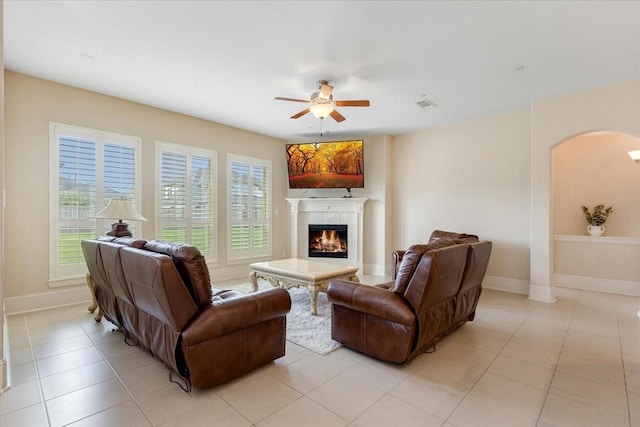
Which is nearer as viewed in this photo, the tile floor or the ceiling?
the tile floor

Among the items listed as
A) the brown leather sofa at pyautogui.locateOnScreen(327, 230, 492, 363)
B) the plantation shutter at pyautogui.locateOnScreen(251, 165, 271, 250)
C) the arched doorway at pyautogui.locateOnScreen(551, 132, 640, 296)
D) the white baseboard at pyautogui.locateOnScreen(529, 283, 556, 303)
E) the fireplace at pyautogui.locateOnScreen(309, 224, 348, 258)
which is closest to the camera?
the brown leather sofa at pyautogui.locateOnScreen(327, 230, 492, 363)

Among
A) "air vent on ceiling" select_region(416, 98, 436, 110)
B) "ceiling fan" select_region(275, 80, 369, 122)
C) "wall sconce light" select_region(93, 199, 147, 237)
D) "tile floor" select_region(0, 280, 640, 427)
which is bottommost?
"tile floor" select_region(0, 280, 640, 427)

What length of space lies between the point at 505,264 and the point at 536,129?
7.21 ft

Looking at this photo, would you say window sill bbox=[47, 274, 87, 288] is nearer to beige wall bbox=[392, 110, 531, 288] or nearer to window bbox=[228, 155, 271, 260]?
window bbox=[228, 155, 271, 260]

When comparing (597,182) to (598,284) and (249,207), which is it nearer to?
(598,284)

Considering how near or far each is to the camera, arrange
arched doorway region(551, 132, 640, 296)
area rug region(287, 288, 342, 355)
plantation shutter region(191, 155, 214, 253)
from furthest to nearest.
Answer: plantation shutter region(191, 155, 214, 253)
arched doorway region(551, 132, 640, 296)
area rug region(287, 288, 342, 355)

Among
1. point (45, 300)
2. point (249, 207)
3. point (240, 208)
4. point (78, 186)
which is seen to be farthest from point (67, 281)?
point (249, 207)

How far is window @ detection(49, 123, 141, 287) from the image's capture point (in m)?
4.11

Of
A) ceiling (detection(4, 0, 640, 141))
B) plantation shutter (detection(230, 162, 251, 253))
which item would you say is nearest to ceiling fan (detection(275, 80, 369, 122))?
ceiling (detection(4, 0, 640, 141))

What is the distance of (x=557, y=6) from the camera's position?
252cm

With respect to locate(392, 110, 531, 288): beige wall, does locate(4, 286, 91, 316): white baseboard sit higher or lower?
lower

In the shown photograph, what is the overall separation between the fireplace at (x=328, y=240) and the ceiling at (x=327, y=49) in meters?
2.99

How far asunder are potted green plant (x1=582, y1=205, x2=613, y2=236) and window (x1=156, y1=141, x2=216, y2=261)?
21.9 feet

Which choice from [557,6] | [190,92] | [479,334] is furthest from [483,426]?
[190,92]
